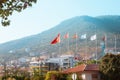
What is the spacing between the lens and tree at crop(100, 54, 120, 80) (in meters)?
59.7

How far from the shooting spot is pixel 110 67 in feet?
196

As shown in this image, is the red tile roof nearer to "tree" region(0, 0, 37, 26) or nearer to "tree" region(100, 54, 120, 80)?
"tree" region(100, 54, 120, 80)

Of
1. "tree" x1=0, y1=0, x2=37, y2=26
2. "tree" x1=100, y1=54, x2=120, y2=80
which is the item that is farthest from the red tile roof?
"tree" x1=0, y1=0, x2=37, y2=26

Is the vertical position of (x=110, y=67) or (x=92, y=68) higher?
(x=110, y=67)

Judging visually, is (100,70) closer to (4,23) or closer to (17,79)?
(17,79)

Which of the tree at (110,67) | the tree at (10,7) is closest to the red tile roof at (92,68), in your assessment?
the tree at (110,67)

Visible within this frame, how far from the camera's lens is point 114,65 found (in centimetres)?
6028

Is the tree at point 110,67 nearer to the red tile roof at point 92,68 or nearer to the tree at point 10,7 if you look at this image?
the red tile roof at point 92,68

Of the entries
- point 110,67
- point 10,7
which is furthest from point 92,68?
point 10,7

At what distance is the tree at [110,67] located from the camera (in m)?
59.7

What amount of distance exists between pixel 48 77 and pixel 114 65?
1084cm

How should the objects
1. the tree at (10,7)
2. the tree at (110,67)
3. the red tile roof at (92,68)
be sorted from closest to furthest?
1. the tree at (10,7)
2. the tree at (110,67)
3. the red tile roof at (92,68)

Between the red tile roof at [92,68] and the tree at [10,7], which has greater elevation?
the tree at [10,7]

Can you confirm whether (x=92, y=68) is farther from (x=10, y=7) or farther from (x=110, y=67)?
(x=10, y=7)
